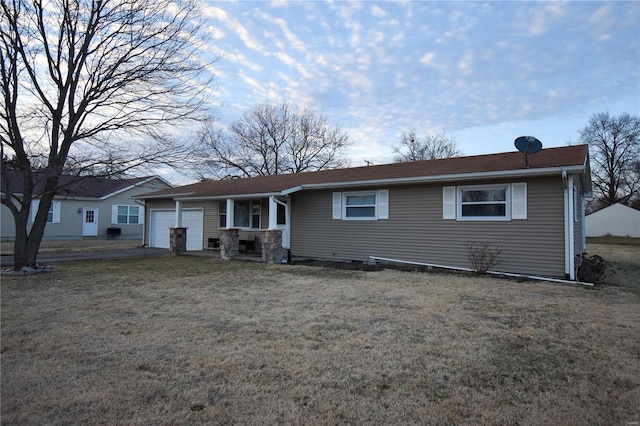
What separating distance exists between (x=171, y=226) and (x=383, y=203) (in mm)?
10759

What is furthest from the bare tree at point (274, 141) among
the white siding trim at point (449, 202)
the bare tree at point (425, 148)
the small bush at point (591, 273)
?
the small bush at point (591, 273)

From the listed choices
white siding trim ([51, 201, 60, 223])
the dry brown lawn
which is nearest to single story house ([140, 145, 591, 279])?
the dry brown lawn

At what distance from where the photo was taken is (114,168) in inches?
424

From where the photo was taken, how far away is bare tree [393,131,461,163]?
37969 millimetres

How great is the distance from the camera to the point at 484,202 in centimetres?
1036

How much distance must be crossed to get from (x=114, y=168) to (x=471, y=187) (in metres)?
9.74

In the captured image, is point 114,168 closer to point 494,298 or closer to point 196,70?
point 196,70

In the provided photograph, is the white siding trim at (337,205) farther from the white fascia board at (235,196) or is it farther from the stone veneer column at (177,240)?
the stone veneer column at (177,240)

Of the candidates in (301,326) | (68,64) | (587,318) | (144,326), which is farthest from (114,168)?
(587,318)

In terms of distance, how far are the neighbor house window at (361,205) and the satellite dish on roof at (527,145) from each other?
152 inches

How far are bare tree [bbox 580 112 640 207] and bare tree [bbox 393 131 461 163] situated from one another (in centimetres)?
1566

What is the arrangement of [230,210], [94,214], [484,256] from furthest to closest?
[94,214]
[230,210]
[484,256]

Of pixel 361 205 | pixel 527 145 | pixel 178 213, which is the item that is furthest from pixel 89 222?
pixel 527 145

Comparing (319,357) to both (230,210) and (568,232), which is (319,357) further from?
(230,210)
